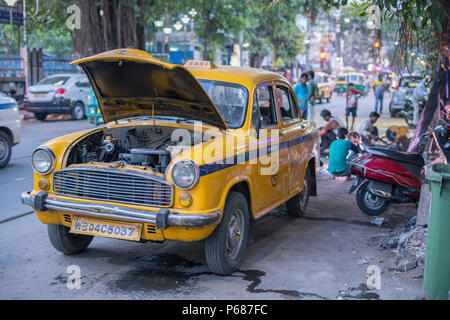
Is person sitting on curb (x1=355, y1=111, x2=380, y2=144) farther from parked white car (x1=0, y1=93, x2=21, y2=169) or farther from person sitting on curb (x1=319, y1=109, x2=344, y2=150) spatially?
parked white car (x1=0, y1=93, x2=21, y2=169)

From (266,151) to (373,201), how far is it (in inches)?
97.4

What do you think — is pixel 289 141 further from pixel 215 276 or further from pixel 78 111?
pixel 78 111

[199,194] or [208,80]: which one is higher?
[208,80]

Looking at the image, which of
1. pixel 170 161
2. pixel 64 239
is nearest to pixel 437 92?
pixel 170 161

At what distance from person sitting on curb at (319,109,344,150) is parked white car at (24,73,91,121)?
35.2 ft

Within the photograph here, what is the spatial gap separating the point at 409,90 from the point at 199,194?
19201mm

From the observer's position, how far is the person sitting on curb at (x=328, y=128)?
11.8 m

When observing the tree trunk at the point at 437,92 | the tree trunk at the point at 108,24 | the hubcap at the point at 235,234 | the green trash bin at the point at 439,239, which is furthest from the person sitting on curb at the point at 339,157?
the tree trunk at the point at 108,24

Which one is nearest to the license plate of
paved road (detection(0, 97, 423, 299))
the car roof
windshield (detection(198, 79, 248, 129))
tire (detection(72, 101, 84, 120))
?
paved road (detection(0, 97, 423, 299))

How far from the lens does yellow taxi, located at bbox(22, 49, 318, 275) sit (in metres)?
4.59
